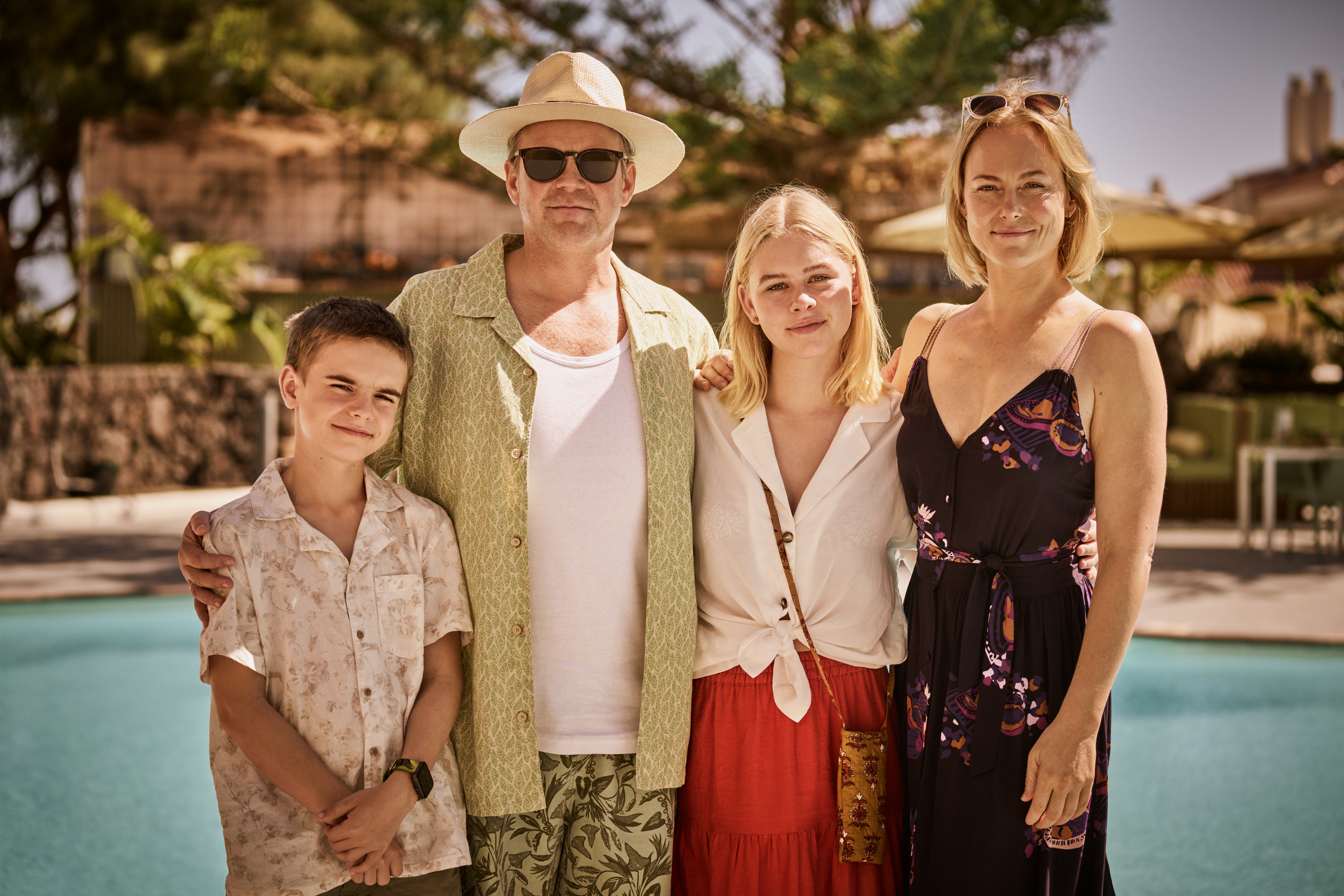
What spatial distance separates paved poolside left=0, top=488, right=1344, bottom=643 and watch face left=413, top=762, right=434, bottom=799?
4.60 meters

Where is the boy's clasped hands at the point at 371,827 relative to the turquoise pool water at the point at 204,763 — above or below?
above

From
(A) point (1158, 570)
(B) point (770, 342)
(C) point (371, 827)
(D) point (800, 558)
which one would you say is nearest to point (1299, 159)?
(A) point (1158, 570)

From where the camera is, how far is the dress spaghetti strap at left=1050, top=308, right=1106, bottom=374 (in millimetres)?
1978

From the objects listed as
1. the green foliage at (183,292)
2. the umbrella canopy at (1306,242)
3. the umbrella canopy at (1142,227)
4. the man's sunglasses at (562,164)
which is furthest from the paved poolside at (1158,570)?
the man's sunglasses at (562,164)

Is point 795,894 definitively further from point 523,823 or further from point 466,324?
point 466,324

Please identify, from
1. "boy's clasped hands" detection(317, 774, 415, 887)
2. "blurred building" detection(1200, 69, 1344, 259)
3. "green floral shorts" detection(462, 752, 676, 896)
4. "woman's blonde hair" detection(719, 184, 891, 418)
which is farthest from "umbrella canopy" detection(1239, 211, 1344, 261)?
"boy's clasped hands" detection(317, 774, 415, 887)

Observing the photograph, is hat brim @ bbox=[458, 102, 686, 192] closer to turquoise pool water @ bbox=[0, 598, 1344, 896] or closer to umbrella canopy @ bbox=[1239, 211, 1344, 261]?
turquoise pool water @ bbox=[0, 598, 1344, 896]

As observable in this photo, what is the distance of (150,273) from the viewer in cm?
1219

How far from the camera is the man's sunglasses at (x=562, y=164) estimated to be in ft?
7.35

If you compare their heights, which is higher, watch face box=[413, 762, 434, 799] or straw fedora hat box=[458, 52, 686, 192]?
straw fedora hat box=[458, 52, 686, 192]

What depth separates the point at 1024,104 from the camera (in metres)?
2.06

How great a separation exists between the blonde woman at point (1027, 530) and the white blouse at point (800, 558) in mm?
87

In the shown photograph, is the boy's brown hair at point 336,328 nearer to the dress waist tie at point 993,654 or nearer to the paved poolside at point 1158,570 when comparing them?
the dress waist tie at point 993,654

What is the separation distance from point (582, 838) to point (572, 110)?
1.51 meters
